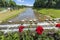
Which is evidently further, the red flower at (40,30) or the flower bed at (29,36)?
the flower bed at (29,36)

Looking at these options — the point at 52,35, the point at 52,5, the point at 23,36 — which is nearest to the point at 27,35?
the point at 23,36

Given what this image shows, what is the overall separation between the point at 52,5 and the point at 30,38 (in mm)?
9683

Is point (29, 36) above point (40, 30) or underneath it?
underneath

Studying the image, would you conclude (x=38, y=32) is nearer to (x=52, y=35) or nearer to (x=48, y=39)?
(x=48, y=39)

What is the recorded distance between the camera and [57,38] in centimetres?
311

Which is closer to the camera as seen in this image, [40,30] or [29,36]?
[40,30]

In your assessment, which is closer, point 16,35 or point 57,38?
point 16,35

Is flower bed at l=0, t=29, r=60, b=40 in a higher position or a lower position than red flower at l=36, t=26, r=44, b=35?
lower

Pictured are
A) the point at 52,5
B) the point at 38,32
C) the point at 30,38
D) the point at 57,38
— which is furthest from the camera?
the point at 52,5

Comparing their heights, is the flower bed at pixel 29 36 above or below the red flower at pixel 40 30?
below

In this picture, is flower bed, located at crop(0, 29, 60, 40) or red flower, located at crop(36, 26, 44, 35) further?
flower bed, located at crop(0, 29, 60, 40)

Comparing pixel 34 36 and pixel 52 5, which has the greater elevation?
pixel 34 36

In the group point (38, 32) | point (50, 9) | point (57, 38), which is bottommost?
point (50, 9)

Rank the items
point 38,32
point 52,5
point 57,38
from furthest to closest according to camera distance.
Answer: point 52,5, point 57,38, point 38,32
